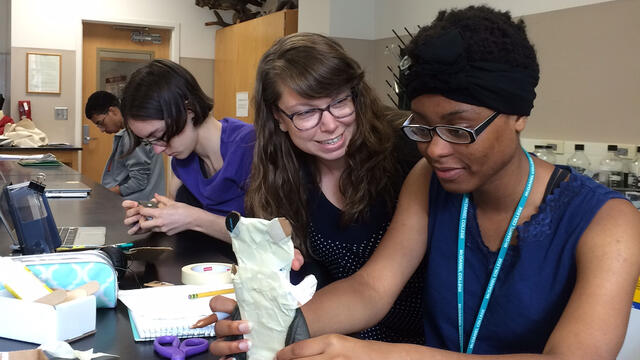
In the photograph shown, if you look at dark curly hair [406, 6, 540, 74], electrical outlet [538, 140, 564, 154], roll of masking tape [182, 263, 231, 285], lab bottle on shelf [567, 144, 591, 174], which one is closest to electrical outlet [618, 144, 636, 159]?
lab bottle on shelf [567, 144, 591, 174]

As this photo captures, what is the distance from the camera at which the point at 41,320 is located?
100cm

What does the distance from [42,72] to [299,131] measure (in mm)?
5414

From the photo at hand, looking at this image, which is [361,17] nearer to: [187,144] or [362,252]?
[187,144]

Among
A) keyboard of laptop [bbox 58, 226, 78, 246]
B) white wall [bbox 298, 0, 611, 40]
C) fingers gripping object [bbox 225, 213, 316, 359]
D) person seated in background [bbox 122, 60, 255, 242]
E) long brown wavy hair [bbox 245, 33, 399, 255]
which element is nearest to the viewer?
fingers gripping object [bbox 225, 213, 316, 359]

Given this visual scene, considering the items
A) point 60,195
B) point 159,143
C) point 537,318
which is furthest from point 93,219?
point 537,318

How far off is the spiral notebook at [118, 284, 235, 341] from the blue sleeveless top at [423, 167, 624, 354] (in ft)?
1.45

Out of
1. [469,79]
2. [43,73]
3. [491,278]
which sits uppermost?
[43,73]

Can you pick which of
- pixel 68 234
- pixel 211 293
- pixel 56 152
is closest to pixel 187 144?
pixel 68 234

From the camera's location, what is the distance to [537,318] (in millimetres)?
1044

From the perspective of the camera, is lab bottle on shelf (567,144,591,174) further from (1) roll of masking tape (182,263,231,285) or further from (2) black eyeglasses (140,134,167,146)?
(1) roll of masking tape (182,263,231,285)

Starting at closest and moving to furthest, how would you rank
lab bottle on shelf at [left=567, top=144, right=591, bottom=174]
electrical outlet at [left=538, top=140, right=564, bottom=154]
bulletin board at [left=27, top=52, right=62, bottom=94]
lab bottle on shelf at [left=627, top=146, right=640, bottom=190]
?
lab bottle on shelf at [left=627, top=146, right=640, bottom=190] < lab bottle on shelf at [left=567, top=144, right=591, bottom=174] < electrical outlet at [left=538, top=140, right=564, bottom=154] < bulletin board at [left=27, top=52, right=62, bottom=94]

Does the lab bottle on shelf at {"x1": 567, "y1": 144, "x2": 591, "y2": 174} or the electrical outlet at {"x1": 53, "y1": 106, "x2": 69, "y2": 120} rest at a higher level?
the electrical outlet at {"x1": 53, "y1": 106, "x2": 69, "y2": 120}

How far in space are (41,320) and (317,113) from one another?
0.74 meters

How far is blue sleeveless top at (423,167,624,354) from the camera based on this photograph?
39.8 inches
